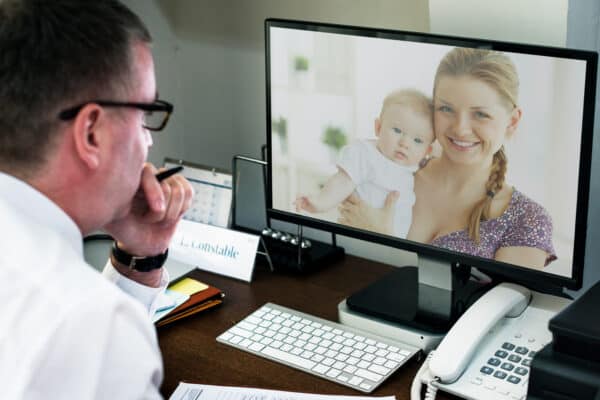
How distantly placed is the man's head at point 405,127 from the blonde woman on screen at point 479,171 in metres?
A: 0.02

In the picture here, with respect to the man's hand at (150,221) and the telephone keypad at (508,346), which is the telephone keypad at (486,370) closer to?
the telephone keypad at (508,346)

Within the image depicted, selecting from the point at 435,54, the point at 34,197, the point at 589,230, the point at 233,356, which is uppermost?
the point at 435,54

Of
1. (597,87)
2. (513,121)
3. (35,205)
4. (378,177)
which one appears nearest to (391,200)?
(378,177)

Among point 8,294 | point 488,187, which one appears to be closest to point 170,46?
point 488,187

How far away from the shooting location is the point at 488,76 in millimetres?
1465

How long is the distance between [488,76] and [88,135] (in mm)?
635

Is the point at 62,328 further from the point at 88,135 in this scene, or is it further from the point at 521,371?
the point at 521,371

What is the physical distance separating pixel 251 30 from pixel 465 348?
897 millimetres

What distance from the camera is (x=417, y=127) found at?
1.56 m

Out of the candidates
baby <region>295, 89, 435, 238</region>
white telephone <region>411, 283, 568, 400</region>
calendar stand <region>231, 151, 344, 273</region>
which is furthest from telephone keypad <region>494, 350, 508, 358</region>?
calendar stand <region>231, 151, 344, 273</region>

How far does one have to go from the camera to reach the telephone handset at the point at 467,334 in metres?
1.43

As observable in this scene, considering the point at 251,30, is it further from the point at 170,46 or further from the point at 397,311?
the point at 397,311

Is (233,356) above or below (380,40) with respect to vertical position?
below

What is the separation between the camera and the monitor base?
1.57 meters
